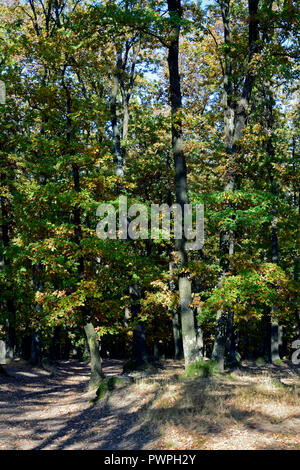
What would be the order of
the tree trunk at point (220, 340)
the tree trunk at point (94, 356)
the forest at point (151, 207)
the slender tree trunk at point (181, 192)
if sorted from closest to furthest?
the forest at point (151, 207), the slender tree trunk at point (181, 192), the tree trunk at point (220, 340), the tree trunk at point (94, 356)

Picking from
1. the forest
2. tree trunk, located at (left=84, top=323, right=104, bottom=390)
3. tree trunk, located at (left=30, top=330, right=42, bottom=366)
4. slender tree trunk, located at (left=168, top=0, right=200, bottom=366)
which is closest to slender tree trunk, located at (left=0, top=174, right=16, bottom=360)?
the forest

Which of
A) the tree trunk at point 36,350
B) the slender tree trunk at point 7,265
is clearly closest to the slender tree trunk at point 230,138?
the slender tree trunk at point 7,265

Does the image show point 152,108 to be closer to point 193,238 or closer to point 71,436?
point 193,238

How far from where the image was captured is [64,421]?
1151 centimetres

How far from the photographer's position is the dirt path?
918cm

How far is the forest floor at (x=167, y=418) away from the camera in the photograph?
25.5 feet

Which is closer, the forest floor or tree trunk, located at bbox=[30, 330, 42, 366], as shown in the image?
the forest floor

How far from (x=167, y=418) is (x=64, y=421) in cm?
388

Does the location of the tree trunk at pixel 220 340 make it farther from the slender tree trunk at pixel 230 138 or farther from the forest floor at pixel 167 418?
the forest floor at pixel 167 418

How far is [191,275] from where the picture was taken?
1373 cm

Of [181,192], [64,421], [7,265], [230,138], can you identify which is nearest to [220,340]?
[181,192]

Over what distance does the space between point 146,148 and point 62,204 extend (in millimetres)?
12545

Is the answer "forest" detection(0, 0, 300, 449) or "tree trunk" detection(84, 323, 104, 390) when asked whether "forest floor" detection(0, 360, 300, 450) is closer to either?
"forest" detection(0, 0, 300, 449)
